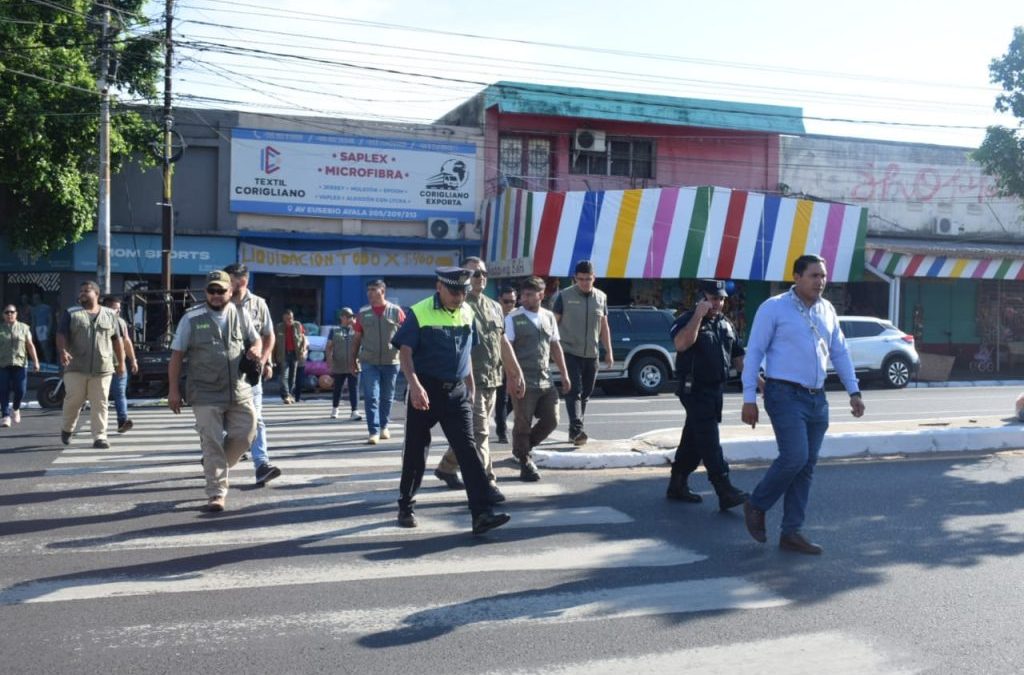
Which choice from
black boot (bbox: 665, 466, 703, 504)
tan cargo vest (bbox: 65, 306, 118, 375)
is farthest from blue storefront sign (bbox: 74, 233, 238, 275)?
black boot (bbox: 665, 466, 703, 504)

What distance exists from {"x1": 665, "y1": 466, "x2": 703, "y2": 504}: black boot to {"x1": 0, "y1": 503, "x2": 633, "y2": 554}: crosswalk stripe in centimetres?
62

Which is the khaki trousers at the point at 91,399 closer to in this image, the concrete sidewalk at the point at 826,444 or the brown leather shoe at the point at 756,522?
the concrete sidewalk at the point at 826,444

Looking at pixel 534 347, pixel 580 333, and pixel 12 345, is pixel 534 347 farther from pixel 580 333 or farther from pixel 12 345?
pixel 12 345

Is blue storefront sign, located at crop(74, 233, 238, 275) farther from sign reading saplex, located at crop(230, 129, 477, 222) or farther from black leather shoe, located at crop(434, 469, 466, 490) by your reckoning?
black leather shoe, located at crop(434, 469, 466, 490)

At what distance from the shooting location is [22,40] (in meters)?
21.4

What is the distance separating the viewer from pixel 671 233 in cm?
2511

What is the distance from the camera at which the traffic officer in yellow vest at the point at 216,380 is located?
766 centimetres

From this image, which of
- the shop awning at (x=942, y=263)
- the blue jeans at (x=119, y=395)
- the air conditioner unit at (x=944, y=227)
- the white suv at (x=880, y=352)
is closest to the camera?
the blue jeans at (x=119, y=395)

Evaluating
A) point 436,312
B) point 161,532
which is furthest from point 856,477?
point 161,532

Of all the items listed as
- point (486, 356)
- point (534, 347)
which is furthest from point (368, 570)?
point (534, 347)

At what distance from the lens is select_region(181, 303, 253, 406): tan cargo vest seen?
302 inches

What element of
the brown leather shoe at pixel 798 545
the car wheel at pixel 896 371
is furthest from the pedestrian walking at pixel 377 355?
the car wheel at pixel 896 371

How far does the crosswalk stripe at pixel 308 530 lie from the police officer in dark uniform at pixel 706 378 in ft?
2.55

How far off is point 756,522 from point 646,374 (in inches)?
527
